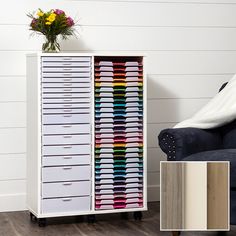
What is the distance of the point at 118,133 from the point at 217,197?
4.13 feet

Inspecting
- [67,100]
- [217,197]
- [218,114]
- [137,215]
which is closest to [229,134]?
[218,114]

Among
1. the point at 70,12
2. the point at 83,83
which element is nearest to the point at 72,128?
the point at 83,83

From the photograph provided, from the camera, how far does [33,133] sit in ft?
15.1

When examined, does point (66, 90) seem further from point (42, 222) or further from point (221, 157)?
point (221, 157)

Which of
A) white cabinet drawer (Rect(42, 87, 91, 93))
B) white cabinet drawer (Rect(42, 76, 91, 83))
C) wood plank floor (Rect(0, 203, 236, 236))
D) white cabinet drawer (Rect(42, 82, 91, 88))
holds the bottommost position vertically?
wood plank floor (Rect(0, 203, 236, 236))

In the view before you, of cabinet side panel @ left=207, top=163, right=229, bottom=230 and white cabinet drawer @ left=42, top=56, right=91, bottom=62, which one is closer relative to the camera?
cabinet side panel @ left=207, top=163, right=229, bottom=230

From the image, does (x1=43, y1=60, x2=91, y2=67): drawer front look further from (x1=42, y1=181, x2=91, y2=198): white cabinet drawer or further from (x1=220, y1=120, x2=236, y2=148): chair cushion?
(x1=220, y1=120, x2=236, y2=148): chair cushion

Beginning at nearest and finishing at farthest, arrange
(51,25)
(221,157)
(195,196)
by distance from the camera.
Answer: (195,196), (221,157), (51,25)

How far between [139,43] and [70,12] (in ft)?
1.97

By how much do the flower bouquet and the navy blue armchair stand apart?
1.00 metres

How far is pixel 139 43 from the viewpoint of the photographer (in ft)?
17.2

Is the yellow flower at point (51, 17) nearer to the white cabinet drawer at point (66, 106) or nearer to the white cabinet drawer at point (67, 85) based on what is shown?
the white cabinet drawer at point (67, 85)

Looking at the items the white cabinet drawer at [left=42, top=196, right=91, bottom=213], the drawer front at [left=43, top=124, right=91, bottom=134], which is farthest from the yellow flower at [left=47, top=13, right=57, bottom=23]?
the white cabinet drawer at [left=42, top=196, right=91, bottom=213]

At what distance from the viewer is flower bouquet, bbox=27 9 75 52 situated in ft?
15.0
